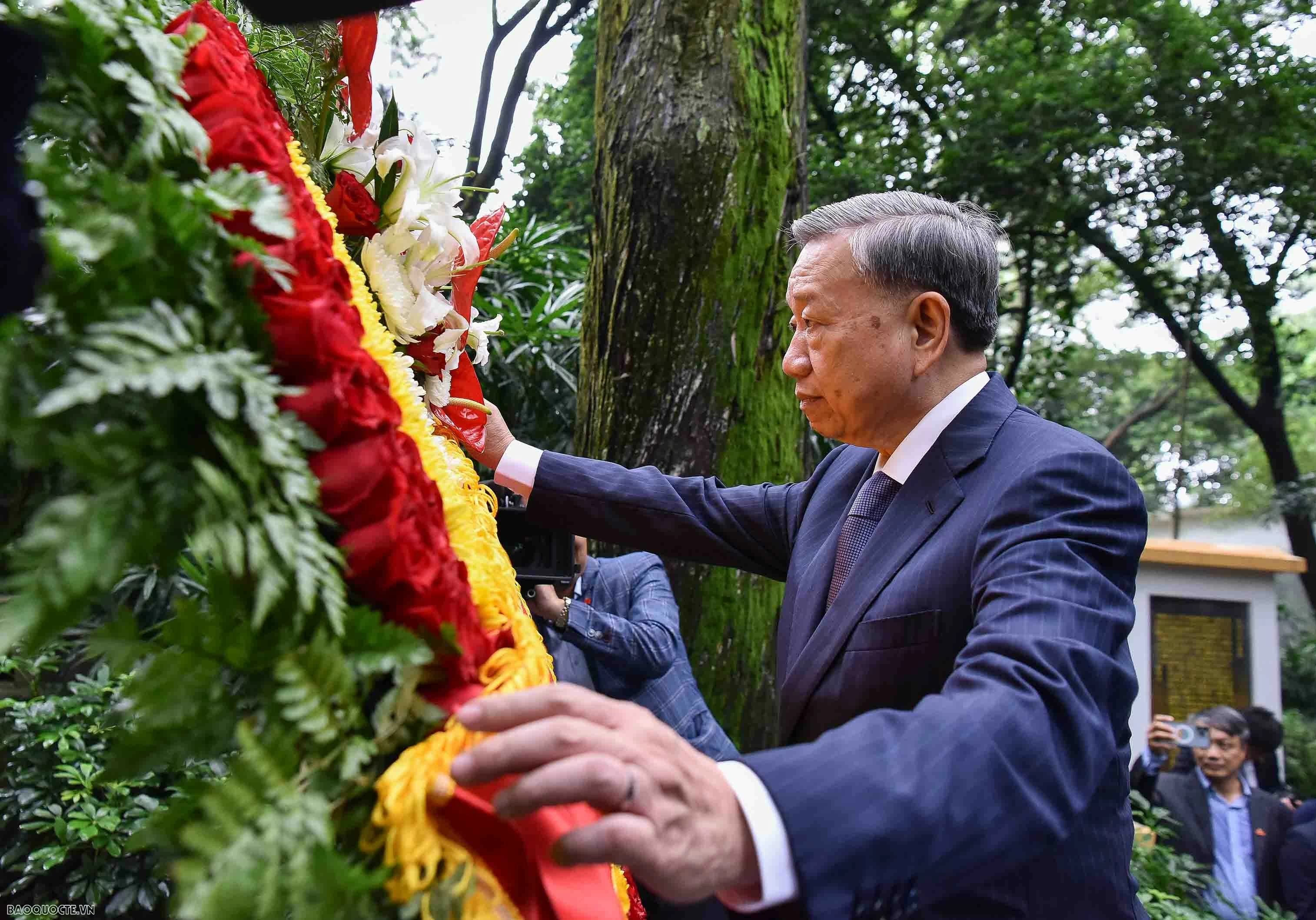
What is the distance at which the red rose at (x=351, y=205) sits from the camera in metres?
1.65

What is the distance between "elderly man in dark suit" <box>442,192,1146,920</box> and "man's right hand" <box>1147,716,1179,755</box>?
449cm

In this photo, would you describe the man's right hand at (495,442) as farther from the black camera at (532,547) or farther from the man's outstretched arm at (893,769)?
the man's outstretched arm at (893,769)

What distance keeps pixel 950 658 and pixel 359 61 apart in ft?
4.42

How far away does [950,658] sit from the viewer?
64.6 inches

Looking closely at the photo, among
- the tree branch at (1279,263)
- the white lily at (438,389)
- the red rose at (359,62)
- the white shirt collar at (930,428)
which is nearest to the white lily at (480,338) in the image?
the white lily at (438,389)

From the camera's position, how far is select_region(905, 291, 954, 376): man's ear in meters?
1.97

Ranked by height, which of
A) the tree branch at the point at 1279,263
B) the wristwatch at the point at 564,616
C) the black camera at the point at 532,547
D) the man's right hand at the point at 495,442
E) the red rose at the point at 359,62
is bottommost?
the wristwatch at the point at 564,616

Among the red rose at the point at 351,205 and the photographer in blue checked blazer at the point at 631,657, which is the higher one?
the red rose at the point at 351,205

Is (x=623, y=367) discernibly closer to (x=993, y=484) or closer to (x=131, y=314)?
(x=993, y=484)

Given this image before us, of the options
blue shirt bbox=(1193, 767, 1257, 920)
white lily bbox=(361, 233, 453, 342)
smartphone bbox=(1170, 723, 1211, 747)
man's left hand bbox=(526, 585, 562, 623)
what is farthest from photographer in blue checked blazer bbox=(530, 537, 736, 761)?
smartphone bbox=(1170, 723, 1211, 747)

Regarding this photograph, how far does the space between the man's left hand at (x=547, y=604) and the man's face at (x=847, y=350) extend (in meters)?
1.27

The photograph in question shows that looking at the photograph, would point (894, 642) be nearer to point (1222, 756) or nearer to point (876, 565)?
point (876, 565)

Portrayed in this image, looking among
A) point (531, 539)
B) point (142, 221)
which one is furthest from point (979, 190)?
point (142, 221)

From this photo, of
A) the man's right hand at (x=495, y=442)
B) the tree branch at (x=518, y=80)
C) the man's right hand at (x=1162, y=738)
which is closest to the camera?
the man's right hand at (x=495, y=442)
